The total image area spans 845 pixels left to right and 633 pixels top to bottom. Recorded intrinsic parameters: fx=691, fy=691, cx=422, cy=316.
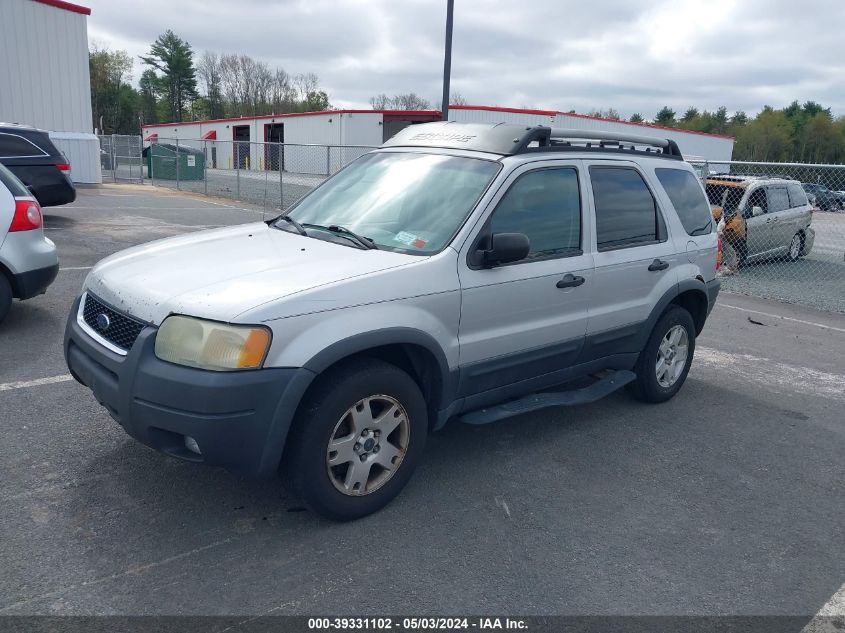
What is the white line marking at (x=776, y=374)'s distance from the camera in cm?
612

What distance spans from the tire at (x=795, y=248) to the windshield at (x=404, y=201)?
1198 cm

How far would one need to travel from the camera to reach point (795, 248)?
14.1 meters

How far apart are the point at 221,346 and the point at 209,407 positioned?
26cm

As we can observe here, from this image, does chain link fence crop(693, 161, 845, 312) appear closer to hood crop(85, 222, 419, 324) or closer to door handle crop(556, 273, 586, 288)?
door handle crop(556, 273, 586, 288)

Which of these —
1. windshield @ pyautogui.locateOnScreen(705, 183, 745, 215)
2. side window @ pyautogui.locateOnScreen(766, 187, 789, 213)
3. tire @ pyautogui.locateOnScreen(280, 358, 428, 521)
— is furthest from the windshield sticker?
side window @ pyautogui.locateOnScreen(766, 187, 789, 213)

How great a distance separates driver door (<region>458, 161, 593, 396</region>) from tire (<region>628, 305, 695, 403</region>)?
955mm

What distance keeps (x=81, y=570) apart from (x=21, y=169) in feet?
40.1

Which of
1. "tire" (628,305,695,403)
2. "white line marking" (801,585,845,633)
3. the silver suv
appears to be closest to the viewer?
"white line marking" (801,585,845,633)

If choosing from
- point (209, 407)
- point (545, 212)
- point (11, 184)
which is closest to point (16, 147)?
point (11, 184)

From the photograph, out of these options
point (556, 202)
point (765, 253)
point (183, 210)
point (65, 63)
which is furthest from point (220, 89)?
point (556, 202)

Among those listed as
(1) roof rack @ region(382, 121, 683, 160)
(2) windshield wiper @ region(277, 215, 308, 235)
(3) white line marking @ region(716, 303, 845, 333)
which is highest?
(1) roof rack @ region(382, 121, 683, 160)

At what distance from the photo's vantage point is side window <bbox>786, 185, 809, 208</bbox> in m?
13.7

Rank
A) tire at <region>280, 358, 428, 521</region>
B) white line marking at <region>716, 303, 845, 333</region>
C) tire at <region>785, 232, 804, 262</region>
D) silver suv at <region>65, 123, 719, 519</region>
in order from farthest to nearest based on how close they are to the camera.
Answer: tire at <region>785, 232, 804, 262</region>
white line marking at <region>716, 303, 845, 333</region>
tire at <region>280, 358, 428, 521</region>
silver suv at <region>65, 123, 719, 519</region>

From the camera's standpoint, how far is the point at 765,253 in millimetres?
13039
